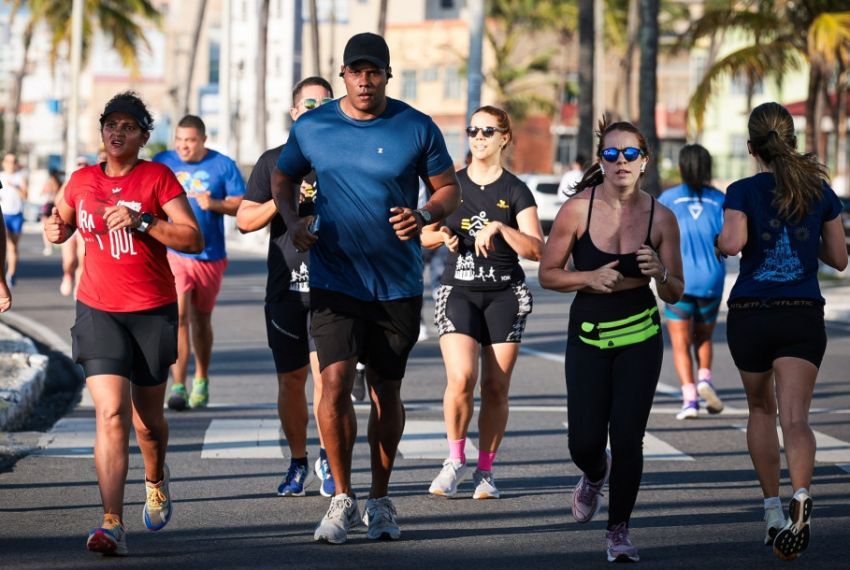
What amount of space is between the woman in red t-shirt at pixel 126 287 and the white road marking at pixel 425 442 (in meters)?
3.09

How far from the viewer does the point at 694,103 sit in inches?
1192

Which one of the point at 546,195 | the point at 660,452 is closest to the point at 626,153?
the point at 660,452

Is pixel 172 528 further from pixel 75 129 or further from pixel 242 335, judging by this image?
pixel 75 129

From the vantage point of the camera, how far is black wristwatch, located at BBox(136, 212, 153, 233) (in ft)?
24.7

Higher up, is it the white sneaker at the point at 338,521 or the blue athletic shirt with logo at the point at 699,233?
the blue athletic shirt with logo at the point at 699,233

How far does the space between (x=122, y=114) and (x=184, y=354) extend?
5.15 metres

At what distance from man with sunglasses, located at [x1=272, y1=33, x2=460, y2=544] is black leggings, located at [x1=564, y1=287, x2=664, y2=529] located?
0.81m

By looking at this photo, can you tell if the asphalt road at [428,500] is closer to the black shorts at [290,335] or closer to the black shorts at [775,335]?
the black shorts at [290,335]

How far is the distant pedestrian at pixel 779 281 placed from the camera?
305 inches

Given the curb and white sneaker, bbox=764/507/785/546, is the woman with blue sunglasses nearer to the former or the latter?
white sneaker, bbox=764/507/785/546

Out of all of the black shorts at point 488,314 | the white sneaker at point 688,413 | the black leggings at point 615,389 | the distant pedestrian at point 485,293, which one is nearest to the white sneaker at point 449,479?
the distant pedestrian at point 485,293

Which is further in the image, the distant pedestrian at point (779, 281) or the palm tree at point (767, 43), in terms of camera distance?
the palm tree at point (767, 43)

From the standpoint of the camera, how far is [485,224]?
9.47 m

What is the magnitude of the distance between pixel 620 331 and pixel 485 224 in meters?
2.16
